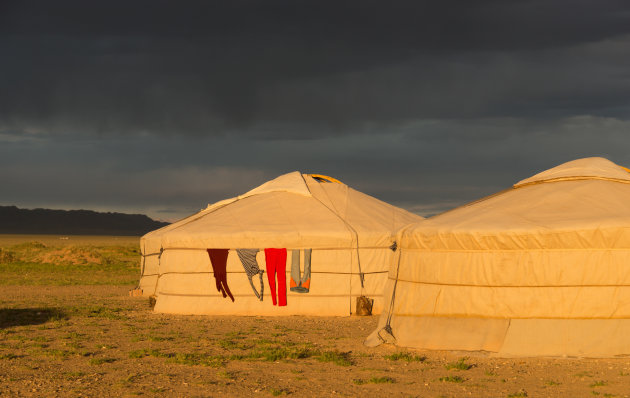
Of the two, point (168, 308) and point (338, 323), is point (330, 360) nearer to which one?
point (338, 323)

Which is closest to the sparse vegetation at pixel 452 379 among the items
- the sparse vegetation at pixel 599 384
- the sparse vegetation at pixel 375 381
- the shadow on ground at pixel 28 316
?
the sparse vegetation at pixel 375 381

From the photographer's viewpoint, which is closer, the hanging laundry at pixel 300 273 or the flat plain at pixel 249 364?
the flat plain at pixel 249 364

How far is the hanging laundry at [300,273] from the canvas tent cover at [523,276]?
4058 mm

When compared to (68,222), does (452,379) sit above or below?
below

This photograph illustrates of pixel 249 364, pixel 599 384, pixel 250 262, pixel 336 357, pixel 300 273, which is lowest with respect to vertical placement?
pixel 249 364

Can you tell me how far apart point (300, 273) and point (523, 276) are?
6.06 metres

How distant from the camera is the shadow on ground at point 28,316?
14.4m

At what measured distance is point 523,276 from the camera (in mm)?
9703

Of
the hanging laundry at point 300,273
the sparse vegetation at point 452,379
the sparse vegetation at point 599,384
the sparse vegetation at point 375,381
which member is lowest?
the sparse vegetation at point 375,381

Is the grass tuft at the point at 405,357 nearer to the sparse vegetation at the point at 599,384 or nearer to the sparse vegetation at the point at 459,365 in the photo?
the sparse vegetation at the point at 459,365

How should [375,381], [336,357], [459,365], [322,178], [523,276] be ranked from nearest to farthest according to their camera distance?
[375,381], [459,365], [523,276], [336,357], [322,178]

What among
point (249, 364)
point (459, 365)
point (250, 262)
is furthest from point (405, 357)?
point (250, 262)

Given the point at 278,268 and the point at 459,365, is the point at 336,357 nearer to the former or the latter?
the point at 459,365

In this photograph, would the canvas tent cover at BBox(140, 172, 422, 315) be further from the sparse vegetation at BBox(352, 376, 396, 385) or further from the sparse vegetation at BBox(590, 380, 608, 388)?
the sparse vegetation at BBox(590, 380, 608, 388)
